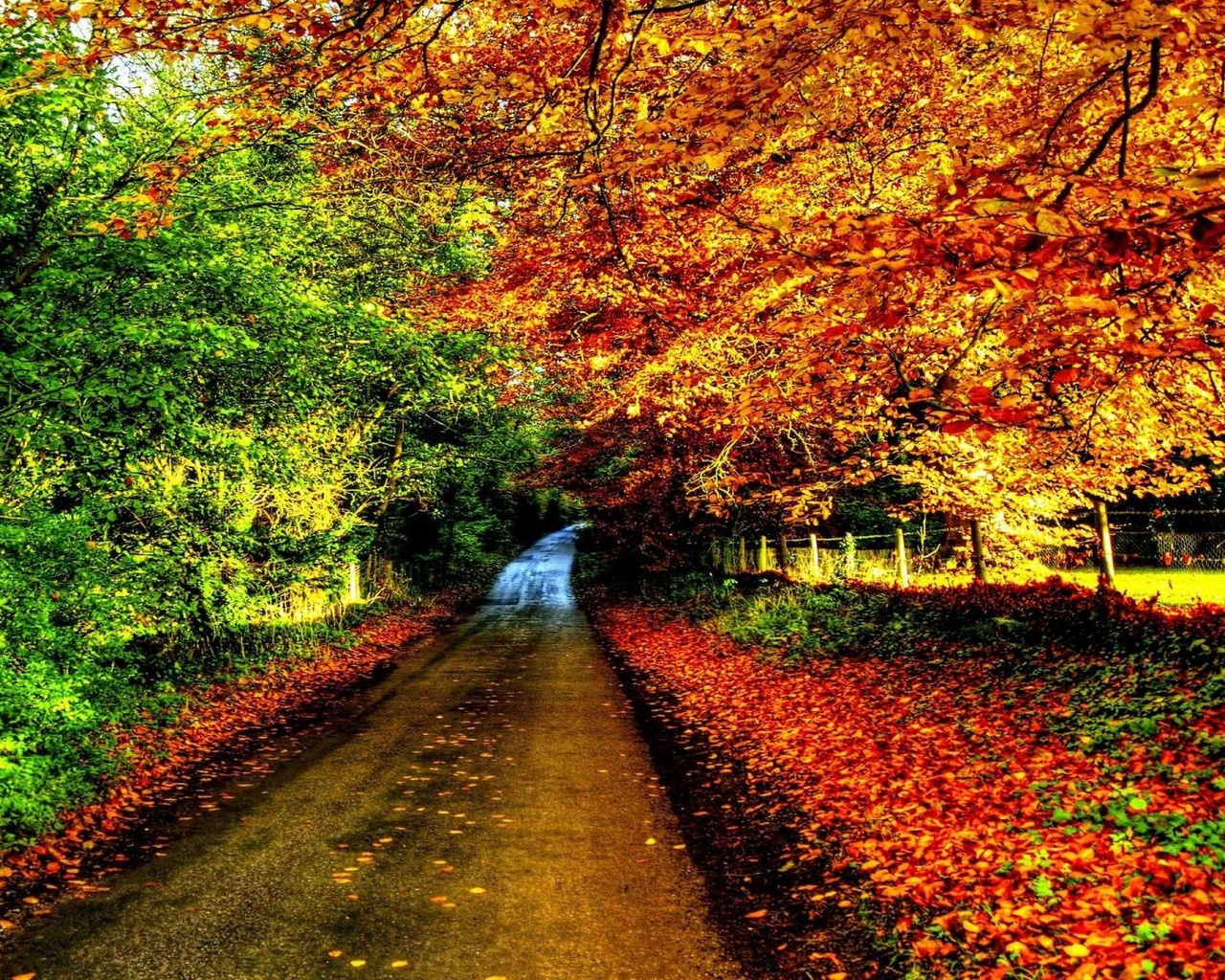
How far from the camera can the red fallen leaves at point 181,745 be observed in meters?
5.98

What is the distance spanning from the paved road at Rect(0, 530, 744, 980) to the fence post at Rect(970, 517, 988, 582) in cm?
1010

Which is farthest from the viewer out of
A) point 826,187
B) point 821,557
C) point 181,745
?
point 821,557

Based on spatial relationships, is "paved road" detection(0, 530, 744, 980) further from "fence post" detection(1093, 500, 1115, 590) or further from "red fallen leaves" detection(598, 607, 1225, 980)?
"fence post" detection(1093, 500, 1115, 590)

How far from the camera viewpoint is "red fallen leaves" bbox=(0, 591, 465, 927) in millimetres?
5977

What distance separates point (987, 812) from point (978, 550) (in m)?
11.9

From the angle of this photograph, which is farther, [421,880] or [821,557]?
[821,557]

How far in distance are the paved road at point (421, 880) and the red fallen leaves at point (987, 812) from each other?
4.52 ft

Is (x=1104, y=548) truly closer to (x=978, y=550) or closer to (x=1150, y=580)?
(x=978, y=550)

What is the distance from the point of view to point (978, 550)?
55.8 feet

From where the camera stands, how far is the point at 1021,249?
12.8 feet

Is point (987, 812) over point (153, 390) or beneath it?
beneath

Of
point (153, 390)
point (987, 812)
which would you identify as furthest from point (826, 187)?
point (153, 390)

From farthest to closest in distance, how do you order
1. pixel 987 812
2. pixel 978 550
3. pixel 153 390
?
1. pixel 978 550
2. pixel 153 390
3. pixel 987 812

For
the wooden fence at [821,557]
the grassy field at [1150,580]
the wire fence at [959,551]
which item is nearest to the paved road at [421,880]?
the wooden fence at [821,557]
